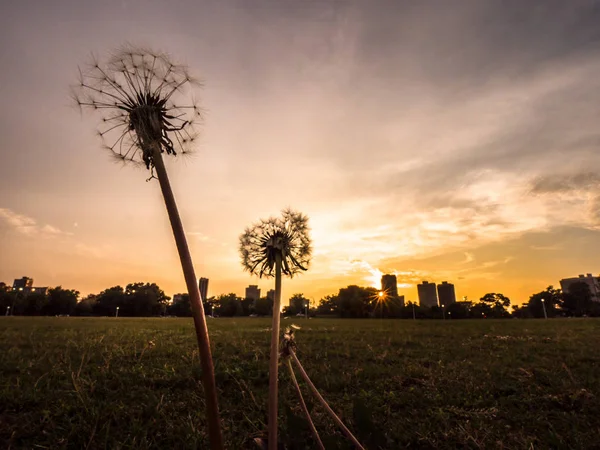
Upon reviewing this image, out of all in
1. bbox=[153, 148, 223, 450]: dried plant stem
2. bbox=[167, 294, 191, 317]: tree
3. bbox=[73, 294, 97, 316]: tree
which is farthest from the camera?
bbox=[167, 294, 191, 317]: tree

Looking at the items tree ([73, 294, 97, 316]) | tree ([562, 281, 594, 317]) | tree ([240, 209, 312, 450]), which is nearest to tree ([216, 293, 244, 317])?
tree ([73, 294, 97, 316])

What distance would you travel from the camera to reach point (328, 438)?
9.09ft

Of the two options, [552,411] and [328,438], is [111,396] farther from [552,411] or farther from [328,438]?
[552,411]

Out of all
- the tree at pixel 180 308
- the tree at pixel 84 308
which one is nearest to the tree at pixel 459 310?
the tree at pixel 180 308

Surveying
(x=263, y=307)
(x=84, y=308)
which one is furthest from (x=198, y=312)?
(x=84, y=308)

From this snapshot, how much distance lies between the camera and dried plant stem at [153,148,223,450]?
2010 millimetres

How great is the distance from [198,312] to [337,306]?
16126 centimetres

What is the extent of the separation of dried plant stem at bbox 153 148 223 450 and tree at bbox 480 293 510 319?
174048 millimetres

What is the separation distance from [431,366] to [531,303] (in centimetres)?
19642

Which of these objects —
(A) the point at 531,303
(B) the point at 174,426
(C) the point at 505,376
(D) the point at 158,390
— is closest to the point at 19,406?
(D) the point at 158,390

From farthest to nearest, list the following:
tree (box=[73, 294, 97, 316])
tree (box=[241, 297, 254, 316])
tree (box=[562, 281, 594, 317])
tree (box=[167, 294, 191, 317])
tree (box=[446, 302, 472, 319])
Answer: tree (box=[241, 297, 254, 316]) < tree (box=[167, 294, 191, 317]) < tree (box=[73, 294, 97, 316]) < tree (box=[446, 302, 472, 319]) < tree (box=[562, 281, 594, 317])

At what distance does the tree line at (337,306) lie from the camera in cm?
14038

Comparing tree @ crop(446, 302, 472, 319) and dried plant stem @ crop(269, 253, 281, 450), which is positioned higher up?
tree @ crop(446, 302, 472, 319)

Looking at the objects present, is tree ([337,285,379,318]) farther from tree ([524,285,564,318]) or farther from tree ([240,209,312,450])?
tree ([240,209,312,450])
